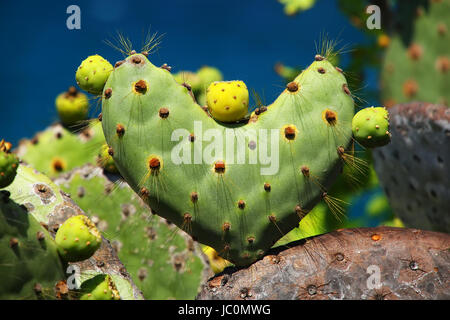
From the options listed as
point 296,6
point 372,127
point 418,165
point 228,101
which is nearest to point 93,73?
point 228,101

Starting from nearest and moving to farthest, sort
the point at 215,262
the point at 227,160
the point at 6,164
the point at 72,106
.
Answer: the point at 6,164 < the point at 227,160 < the point at 215,262 < the point at 72,106

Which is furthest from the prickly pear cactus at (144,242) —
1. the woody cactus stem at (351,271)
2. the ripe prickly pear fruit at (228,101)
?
the ripe prickly pear fruit at (228,101)

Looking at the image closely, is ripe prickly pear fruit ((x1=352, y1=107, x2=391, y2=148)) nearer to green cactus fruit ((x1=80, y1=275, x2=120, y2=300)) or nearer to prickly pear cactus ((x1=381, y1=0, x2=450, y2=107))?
green cactus fruit ((x1=80, y1=275, x2=120, y2=300))

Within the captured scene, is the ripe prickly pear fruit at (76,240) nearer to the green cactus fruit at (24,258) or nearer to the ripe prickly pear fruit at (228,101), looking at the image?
the green cactus fruit at (24,258)

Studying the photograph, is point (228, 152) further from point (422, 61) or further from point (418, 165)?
point (422, 61)
